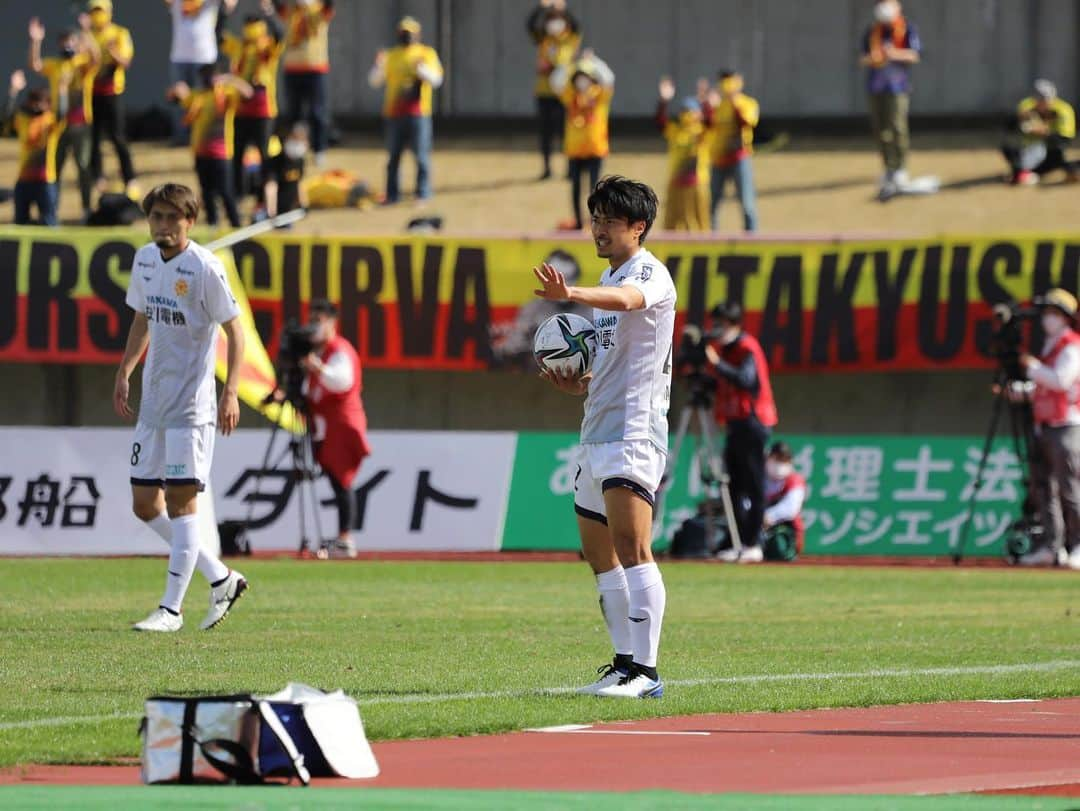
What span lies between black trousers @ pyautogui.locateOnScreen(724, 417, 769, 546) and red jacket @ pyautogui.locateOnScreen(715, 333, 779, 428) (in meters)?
0.08

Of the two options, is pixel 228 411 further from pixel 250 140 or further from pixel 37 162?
pixel 250 140

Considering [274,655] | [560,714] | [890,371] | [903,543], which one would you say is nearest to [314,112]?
[890,371]

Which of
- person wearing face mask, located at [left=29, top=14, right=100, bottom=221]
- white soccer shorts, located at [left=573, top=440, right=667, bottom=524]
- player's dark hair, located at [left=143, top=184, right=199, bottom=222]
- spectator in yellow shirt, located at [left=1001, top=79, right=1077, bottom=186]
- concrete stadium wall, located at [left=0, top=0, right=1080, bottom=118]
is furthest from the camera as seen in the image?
concrete stadium wall, located at [left=0, top=0, right=1080, bottom=118]

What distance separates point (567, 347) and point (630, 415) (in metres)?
0.38

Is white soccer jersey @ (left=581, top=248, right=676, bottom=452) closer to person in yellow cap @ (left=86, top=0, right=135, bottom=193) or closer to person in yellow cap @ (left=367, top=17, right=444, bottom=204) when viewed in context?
person in yellow cap @ (left=367, top=17, right=444, bottom=204)

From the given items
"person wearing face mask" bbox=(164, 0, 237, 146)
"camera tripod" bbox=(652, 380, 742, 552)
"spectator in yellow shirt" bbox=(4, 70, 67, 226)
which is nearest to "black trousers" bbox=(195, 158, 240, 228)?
"spectator in yellow shirt" bbox=(4, 70, 67, 226)

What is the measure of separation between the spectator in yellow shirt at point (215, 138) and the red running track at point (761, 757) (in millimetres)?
16782

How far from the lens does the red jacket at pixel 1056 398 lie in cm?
1964

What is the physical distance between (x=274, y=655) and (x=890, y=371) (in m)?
13.1

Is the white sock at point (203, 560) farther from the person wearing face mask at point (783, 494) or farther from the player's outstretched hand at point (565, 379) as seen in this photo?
the person wearing face mask at point (783, 494)

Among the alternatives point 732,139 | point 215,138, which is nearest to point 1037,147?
point 732,139

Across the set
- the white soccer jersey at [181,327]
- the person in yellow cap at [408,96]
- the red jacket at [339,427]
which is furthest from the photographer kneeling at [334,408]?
the white soccer jersey at [181,327]

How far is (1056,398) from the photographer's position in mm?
19812

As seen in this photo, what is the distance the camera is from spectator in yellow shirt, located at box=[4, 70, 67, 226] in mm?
25328
